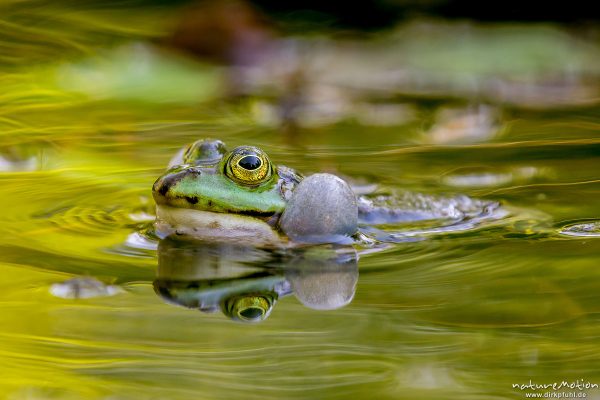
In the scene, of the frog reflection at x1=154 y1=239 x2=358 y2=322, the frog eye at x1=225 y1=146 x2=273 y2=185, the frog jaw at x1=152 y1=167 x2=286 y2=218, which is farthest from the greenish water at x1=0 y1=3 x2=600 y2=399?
the frog eye at x1=225 y1=146 x2=273 y2=185

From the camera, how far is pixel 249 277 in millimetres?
3590

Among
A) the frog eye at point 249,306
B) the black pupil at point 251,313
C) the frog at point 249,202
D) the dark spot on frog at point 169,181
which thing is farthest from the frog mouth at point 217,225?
the black pupil at point 251,313

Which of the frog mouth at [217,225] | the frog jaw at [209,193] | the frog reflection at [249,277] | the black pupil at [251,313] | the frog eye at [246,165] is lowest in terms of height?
the black pupil at [251,313]

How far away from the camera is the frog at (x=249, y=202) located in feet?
12.5

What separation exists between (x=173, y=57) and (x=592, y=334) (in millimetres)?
5152

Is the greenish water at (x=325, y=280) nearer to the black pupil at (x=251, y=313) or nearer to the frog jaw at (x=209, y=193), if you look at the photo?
the black pupil at (x=251, y=313)

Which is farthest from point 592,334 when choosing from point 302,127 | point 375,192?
point 302,127

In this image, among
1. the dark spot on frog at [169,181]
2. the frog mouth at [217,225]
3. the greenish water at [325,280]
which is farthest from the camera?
the frog mouth at [217,225]

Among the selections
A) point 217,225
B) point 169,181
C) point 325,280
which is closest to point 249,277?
point 325,280

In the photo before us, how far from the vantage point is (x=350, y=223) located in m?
4.07

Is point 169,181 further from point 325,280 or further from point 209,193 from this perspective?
point 325,280

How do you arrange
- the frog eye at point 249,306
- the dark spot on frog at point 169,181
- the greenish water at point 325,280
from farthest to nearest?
the dark spot on frog at point 169,181
the frog eye at point 249,306
the greenish water at point 325,280

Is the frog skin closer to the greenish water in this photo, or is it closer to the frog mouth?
the frog mouth

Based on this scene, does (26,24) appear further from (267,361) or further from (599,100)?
(267,361)
